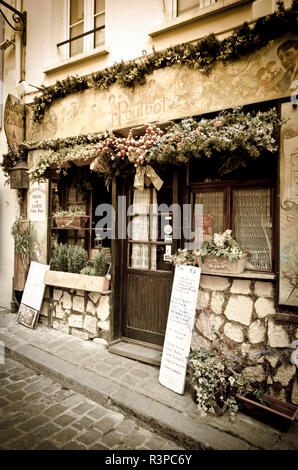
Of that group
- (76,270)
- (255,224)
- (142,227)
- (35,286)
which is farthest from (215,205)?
(35,286)

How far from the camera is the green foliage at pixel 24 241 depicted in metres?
6.13

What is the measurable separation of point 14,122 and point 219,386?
6561 mm

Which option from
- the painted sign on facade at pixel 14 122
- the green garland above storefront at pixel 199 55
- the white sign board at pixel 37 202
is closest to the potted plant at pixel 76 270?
the white sign board at pixel 37 202

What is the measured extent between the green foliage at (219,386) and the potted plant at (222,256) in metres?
1.11

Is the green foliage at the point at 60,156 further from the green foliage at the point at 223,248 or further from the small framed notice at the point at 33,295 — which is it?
the green foliage at the point at 223,248

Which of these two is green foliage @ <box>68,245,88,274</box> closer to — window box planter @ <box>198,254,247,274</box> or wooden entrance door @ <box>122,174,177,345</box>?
wooden entrance door @ <box>122,174,177,345</box>

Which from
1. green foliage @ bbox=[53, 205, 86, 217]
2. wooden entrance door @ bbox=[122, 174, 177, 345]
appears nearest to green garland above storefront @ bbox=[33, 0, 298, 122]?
wooden entrance door @ bbox=[122, 174, 177, 345]

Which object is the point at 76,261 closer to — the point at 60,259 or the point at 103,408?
the point at 60,259

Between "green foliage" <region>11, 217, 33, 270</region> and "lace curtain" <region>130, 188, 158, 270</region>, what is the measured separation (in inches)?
106

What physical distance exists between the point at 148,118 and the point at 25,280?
175 inches

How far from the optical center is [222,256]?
3.55 meters

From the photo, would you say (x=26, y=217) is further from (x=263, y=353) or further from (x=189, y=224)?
(x=263, y=353)
